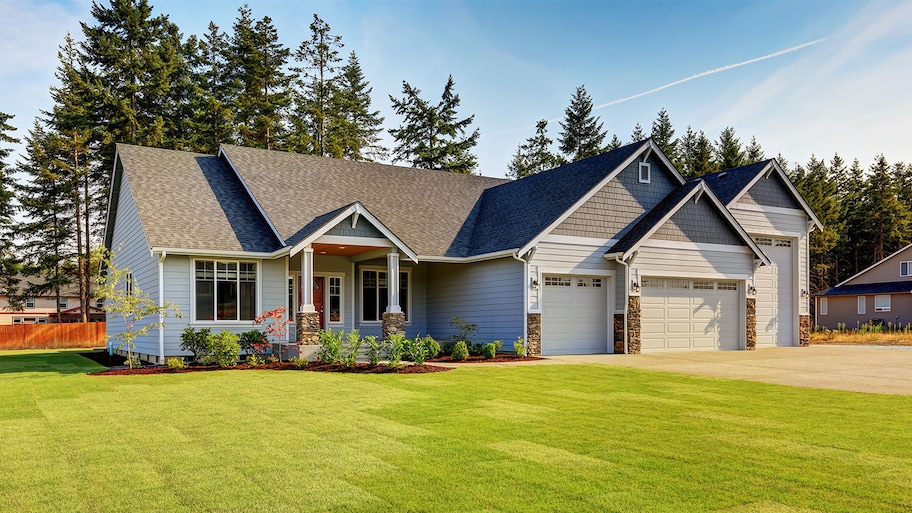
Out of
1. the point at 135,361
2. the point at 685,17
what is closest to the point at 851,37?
the point at 685,17

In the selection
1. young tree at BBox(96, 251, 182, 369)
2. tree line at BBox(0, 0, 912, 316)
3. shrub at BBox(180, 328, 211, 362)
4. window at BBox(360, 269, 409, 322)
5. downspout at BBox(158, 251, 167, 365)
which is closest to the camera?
young tree at BBox(96, 251, 182, 369)

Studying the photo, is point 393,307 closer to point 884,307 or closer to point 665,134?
point 884,307

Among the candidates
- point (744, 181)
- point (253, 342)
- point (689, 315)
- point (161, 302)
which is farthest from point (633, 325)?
point (161, 302)

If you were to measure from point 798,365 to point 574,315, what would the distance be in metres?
6.23

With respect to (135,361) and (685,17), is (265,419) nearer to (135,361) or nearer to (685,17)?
(135,361)

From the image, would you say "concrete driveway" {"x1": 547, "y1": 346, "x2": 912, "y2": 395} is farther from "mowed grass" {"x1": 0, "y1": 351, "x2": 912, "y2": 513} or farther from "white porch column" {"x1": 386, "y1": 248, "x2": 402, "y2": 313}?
"white porch column" {"x1": 386, "y1": 248, "x2": 402, "y2": 313}

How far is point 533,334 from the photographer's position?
1972 centimetres

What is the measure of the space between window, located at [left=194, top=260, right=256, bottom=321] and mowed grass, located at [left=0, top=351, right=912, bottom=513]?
6.15 metres

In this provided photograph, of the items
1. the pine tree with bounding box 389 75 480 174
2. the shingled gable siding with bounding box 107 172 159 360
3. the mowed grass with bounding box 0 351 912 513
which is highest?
the pine tree with bounding box 389 75 480 174

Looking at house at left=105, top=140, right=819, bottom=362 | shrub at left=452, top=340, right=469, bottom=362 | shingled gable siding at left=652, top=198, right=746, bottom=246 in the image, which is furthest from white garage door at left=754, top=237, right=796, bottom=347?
shrub at left=452, top=340, right=469, bottom=362

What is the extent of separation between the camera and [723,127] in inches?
2420

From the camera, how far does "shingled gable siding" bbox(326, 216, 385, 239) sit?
1867 cm

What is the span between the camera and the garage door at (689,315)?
21547 millimetres

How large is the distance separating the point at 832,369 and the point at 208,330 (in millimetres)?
14859
